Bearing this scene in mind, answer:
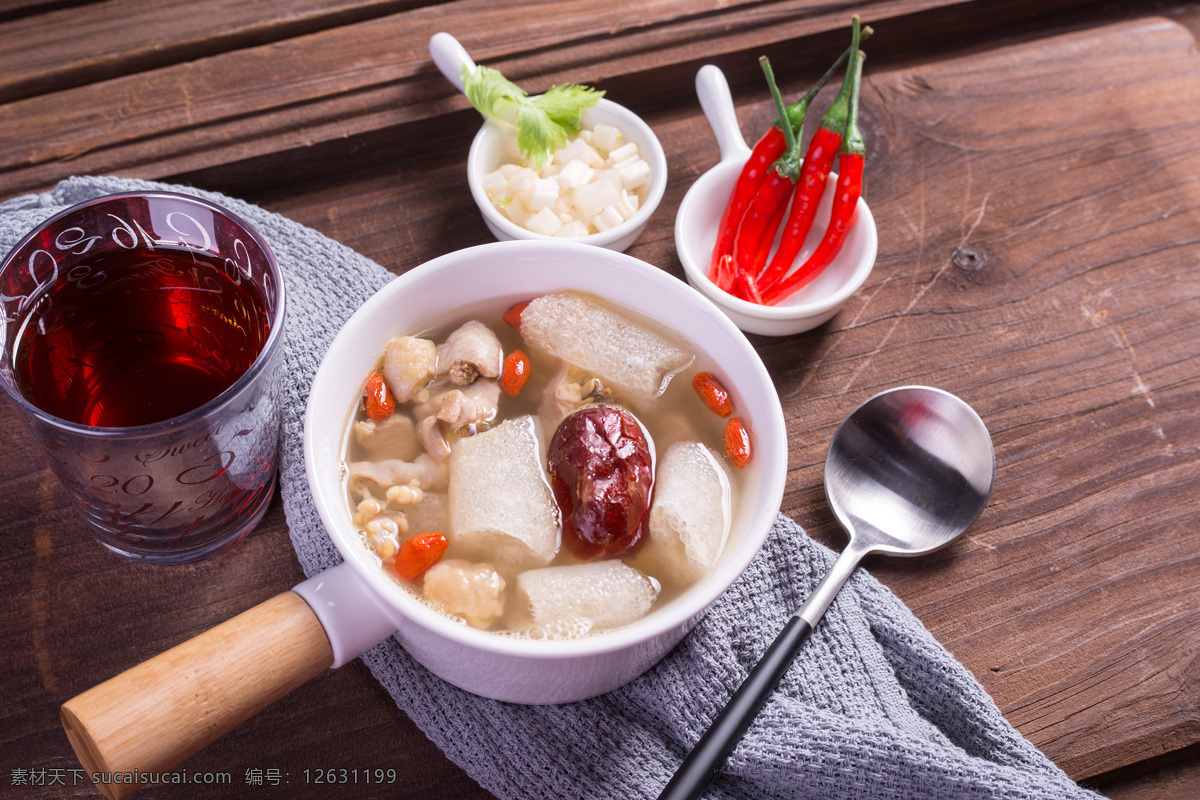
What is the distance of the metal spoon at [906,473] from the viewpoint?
1428 mm

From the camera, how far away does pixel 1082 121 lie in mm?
1975

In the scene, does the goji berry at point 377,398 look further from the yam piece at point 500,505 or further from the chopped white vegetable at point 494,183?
the chopped white vegetable at point 494,183

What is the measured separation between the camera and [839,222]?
5.53 feet

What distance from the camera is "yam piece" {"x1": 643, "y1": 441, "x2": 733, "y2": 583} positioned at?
1157mm

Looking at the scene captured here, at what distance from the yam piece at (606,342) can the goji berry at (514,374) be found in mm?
66

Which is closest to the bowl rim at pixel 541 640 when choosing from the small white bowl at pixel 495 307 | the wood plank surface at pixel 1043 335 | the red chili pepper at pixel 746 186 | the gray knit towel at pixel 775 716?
the small white bowl at pixel 495 307

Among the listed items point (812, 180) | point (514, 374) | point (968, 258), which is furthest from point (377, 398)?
point (968, 258)

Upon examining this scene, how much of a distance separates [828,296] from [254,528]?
1176mm

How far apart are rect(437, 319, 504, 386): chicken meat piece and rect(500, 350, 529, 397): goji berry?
0.05 ft

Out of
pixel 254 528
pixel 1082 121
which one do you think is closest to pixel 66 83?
pixel 254 528

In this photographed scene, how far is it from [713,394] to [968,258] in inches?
33.9

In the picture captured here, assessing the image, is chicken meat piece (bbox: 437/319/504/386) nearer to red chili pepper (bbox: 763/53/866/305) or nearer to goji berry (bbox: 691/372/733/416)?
goji berry (bbox: 691/372/733/416)

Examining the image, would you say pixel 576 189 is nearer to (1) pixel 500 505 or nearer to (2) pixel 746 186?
(2) pixel 746 186

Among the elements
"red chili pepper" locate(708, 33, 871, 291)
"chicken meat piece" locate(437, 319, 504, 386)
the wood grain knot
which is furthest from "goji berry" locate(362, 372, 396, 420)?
the wood grain knot
